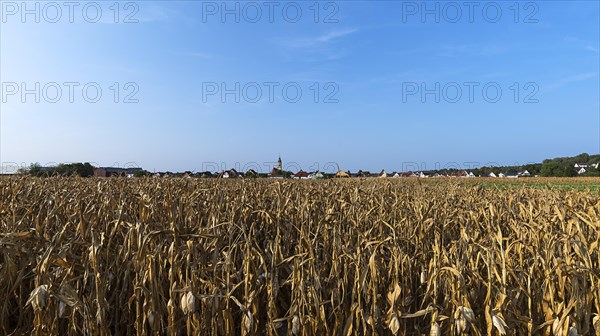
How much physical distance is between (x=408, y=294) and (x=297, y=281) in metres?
0.88

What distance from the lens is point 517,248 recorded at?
3.02 metres

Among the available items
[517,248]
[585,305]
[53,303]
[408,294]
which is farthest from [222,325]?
[517,248]

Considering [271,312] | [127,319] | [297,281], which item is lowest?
[127,319]

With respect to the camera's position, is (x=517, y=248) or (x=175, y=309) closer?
(x=175, y=309)

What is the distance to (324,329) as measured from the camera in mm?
2273

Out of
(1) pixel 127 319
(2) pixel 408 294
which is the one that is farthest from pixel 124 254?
(2) pixel 408 294

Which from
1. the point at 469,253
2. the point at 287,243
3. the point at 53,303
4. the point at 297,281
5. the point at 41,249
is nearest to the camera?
the point at 297,281

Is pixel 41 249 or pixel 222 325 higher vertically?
pixel 41 249

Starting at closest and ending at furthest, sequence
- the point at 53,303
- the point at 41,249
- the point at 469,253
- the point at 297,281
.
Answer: the point at 297,281 < the point at 53,303 < the point at 41,249 < the point at 469,253

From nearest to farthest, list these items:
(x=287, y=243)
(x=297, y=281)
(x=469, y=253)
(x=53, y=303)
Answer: (x=297, y=281)
(x=53, y=303)
(x=469, y=253)
(x=287, y=243)

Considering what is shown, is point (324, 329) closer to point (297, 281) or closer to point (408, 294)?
point (297, 281)

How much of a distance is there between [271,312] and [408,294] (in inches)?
37.6

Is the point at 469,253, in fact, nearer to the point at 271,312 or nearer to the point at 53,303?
the point at 271,312

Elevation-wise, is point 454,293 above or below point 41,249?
below
